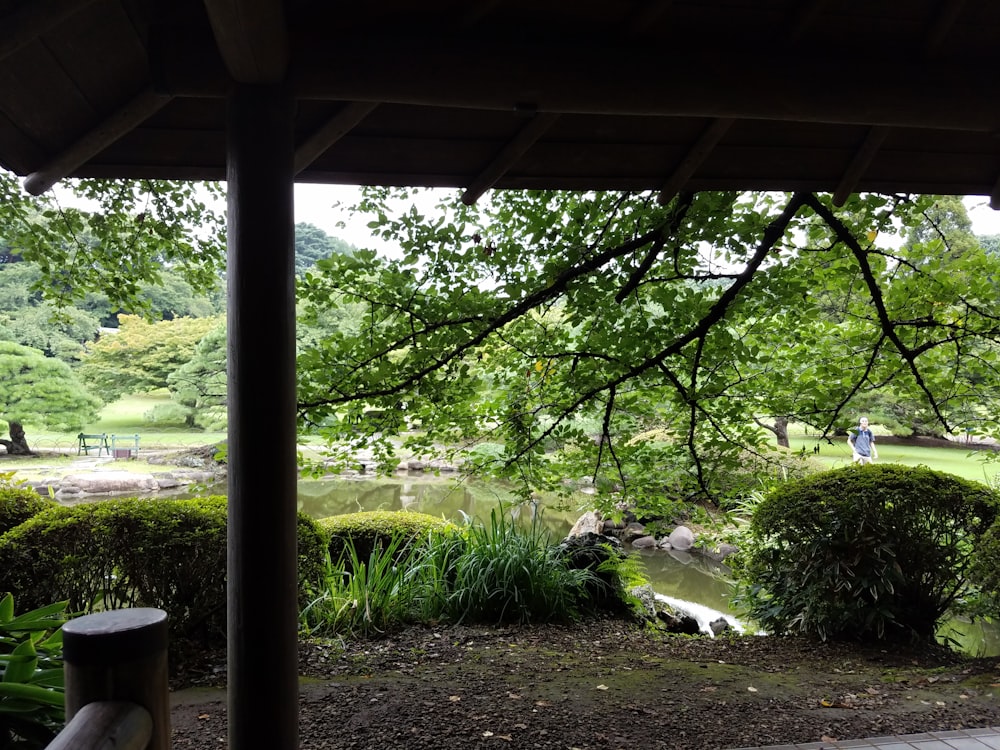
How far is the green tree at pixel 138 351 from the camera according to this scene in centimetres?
1451

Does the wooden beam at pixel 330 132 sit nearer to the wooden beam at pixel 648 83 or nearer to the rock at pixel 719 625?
the wooden beam at pixel 648 83

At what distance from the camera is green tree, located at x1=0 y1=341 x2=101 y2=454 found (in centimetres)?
1270

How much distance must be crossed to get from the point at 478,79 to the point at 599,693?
273 cm

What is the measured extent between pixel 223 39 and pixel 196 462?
1543 centimetres

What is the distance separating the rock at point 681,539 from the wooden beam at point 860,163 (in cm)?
753

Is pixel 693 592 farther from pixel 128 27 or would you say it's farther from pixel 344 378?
pixel 128 27

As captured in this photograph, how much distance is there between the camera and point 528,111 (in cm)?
189

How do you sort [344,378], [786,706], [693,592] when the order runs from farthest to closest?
[693,592] → [344,378] → [786,706]

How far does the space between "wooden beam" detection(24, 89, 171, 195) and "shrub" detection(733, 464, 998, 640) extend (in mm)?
4038

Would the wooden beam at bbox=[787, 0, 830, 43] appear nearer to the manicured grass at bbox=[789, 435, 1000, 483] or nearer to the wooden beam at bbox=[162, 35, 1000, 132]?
the wooden beam at bbox=[162, 35, 1000, 132]

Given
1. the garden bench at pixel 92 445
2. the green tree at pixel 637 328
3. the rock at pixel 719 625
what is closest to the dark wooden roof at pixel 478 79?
the green tree at pixel 637 328

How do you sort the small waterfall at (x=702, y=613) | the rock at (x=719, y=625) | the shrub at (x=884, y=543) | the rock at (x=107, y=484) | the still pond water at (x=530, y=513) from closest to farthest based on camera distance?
the shrub at (x=884, y=543) → the still pond water at (x=530, y=513) → the rock at (x=719, y=625) → the small waterfall at (x=702, y=613) → the rock at (x=107, y=484)

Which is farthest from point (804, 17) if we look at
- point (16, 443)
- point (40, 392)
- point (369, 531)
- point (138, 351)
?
point (16, 443)

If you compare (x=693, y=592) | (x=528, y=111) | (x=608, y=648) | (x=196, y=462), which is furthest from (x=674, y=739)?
(x=196, y=462)
